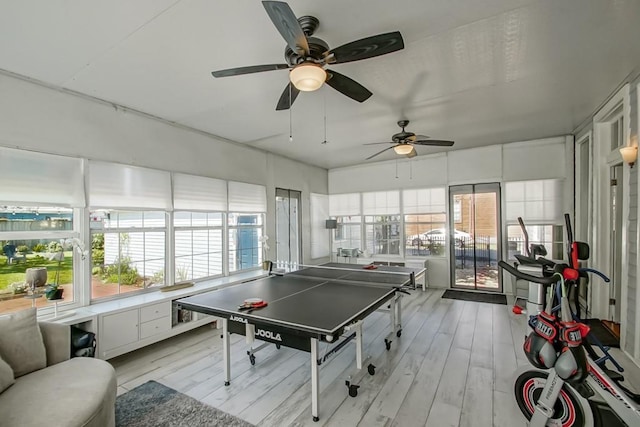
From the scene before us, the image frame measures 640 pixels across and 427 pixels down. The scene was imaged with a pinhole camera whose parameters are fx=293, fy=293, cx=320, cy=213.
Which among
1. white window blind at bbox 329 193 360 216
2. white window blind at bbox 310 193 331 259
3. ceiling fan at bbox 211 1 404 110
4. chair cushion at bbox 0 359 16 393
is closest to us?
ceiling fan at bbox 211 1 404 110

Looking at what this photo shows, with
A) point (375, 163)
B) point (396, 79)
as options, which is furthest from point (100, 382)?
point (375, 163)

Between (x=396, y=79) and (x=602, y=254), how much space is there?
12.4ft

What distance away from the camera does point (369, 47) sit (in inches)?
75.2

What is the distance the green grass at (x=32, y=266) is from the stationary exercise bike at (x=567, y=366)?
437 centimetres

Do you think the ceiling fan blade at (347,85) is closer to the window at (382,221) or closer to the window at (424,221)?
the window at (424,221)

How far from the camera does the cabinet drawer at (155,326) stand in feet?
11.1

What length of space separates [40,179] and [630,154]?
6272mm

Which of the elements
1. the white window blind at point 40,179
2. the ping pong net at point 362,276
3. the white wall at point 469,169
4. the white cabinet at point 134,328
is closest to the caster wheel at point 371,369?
the ping pong net at point 362,276

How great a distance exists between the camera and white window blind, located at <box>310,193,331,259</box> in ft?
24.4

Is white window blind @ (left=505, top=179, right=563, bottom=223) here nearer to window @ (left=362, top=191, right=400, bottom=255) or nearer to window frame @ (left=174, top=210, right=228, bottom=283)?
window @ (left=362, top=191, right=400, bottom=255)

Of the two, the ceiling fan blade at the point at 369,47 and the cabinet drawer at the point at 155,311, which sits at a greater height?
the ceiling fan blade at the point at 369,47

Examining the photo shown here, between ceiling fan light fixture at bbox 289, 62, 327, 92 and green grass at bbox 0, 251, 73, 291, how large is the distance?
326cm

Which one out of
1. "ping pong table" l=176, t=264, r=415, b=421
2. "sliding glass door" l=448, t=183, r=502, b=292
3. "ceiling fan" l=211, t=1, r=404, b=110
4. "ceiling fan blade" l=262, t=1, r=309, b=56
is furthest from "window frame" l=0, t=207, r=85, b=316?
"sliding glass door" l=448, t=183, r=502, b=292

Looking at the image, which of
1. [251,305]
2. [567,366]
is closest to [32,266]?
[251,305]
